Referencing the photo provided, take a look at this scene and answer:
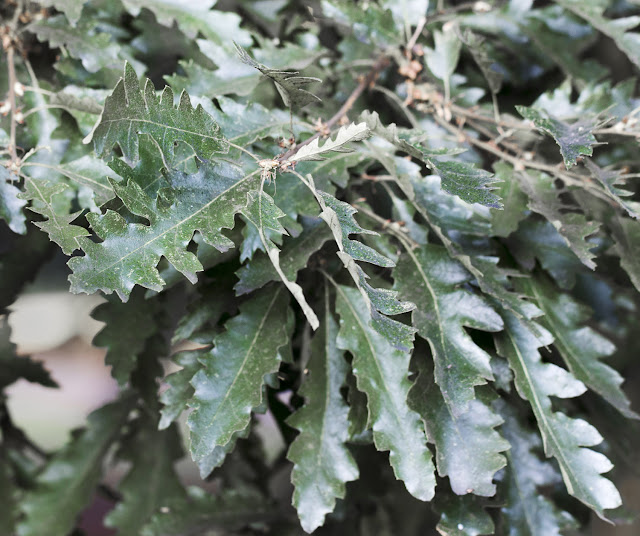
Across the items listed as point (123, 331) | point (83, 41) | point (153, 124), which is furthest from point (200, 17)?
point (123, 331)

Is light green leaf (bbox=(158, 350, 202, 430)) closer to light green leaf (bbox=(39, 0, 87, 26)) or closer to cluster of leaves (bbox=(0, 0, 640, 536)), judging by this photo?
cluster of leaves (bbox=(0, 0, 640, 536))

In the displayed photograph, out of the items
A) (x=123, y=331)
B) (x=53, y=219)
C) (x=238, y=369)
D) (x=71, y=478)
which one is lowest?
(x=71, y=478)

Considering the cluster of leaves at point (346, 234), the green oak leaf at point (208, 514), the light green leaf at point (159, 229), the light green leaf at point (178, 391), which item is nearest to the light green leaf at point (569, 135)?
the cluster of leaves at point (346, 234)

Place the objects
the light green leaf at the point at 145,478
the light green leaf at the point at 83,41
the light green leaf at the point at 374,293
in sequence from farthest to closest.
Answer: the light green leaf at the point at 145,478
the light green leaf at the point at 83,41
the light green leaf at the point at 374,293

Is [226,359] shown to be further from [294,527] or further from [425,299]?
[294,527]

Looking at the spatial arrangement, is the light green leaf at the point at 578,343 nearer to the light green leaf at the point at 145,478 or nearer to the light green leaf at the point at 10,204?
the light green leaf at the point at 10,204

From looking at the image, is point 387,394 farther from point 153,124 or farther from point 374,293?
point 153,124

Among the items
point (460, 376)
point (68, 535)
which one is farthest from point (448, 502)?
point (68, 535)
